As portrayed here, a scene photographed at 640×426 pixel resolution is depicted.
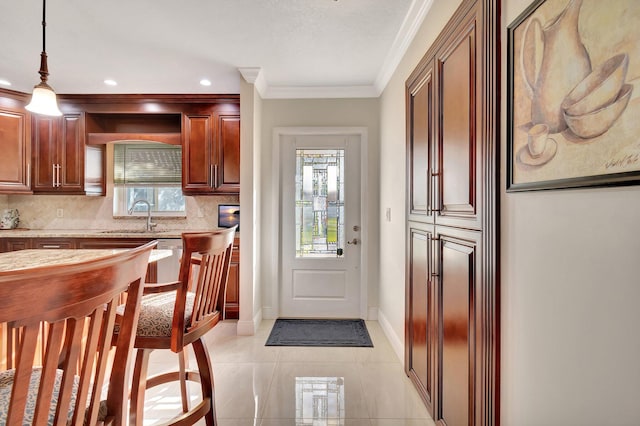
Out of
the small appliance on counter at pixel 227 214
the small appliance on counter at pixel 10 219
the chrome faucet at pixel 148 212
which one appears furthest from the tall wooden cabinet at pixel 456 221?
the small appliance on counter at pixel 10 219

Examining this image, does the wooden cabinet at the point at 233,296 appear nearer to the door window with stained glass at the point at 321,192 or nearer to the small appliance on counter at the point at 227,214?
the small appliance on counter at the point at 227,214

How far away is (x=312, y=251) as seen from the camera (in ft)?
12.5

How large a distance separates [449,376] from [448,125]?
50.3 inches

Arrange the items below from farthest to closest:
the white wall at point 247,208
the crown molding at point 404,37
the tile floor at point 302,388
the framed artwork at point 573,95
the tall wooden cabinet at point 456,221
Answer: the white wall at point 247,208 → the crown molding at point 404,37 → the tile floor at point 302,388 → the tall wooden cabinet at point 456,221 → the framed artwork at point 573,95

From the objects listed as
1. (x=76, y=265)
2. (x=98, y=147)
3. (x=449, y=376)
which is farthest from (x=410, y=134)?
(x=98, y=147)

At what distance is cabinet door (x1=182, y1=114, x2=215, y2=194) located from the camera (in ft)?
12.4

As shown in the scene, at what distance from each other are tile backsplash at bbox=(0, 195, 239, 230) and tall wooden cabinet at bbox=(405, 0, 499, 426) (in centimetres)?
266

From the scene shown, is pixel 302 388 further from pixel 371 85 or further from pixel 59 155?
pixel 59 155

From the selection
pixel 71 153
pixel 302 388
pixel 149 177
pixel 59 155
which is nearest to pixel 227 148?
pixel 149 177

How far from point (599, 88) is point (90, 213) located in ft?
15.9

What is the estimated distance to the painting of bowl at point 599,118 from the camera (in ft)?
2.48

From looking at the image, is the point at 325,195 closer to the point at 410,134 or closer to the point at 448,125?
the point at 410,134

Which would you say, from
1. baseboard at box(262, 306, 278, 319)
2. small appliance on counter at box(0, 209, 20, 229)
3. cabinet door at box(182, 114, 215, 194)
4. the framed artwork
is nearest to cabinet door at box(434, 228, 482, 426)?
the framed artwork

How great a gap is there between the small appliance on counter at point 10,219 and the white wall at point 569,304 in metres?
5.16
